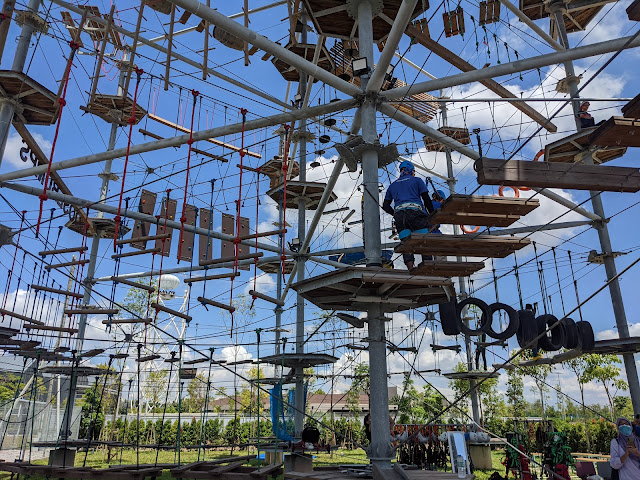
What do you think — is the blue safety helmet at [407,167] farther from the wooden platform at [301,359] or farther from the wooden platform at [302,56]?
the wooden platform at [302,56]

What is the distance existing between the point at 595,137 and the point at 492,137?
393cm

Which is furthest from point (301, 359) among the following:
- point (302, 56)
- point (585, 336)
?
point (302, 56)

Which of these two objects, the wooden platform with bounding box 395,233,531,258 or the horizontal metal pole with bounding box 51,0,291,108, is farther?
the horizontal metal pole with bounding box 51,0,291,108

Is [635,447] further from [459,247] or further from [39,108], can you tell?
[39,108]

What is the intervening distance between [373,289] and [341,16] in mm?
5738

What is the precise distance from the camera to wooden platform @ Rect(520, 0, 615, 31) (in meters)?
15.0

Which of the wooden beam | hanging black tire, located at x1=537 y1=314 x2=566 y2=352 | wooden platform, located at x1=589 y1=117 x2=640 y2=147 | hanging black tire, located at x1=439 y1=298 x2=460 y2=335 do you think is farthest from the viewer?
the wooden beam

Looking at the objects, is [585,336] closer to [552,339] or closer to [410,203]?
[552,339]

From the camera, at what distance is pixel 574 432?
88.4 feet

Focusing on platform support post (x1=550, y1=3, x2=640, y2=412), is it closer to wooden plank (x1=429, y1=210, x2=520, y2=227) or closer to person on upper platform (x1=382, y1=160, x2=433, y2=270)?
person on upper platform (x1=382, y1=160, x2=433, y2=270)

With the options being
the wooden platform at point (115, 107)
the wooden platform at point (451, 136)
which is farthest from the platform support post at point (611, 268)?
the wooden platform at point (115, 107)

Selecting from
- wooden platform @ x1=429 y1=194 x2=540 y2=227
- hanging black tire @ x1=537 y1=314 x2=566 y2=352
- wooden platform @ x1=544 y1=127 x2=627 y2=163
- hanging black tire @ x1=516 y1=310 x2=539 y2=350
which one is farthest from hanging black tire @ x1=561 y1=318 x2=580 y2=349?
wooden platform @ x1=429 y1=194 x2=540 y2=227

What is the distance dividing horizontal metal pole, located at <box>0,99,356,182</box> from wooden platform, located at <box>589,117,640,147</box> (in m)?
4.74

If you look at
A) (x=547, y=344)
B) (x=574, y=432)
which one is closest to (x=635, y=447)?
(x=547, y=344)
